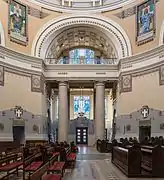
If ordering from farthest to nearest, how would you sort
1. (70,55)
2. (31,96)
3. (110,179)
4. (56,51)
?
(70,55) < (56,51) < (31,96) < (110,179)

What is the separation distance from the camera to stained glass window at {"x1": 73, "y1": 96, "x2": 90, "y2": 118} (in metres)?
39.6

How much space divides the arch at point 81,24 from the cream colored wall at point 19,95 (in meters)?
2.95

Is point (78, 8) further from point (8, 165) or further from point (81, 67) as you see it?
point (8, 165)

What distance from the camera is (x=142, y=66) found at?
77.9 ft

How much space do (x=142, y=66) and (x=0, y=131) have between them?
11.3 metres

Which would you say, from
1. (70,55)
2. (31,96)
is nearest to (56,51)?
(70,55)

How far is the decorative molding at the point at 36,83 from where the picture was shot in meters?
25.2

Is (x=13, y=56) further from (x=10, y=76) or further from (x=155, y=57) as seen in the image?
(x=155, y=57)

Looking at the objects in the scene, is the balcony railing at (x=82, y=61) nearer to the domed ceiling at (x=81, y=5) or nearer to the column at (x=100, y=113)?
the column at (x=100, y=113)

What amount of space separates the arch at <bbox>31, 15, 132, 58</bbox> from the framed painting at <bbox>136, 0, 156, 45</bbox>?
1.55m

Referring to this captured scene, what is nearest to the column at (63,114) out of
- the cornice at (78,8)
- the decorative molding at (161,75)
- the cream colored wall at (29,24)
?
the cream colored wall at (29,24)

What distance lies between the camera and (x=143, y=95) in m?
23.5

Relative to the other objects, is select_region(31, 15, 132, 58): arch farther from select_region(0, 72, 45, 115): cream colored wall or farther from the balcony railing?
select_region(0, 72, 45, 115): cream colored wall

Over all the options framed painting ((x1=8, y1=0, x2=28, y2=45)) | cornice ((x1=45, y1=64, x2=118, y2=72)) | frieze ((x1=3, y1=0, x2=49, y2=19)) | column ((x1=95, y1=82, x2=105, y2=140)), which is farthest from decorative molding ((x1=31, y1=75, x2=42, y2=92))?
column ((x1=95, y1=82, x2=105, y2=140))
